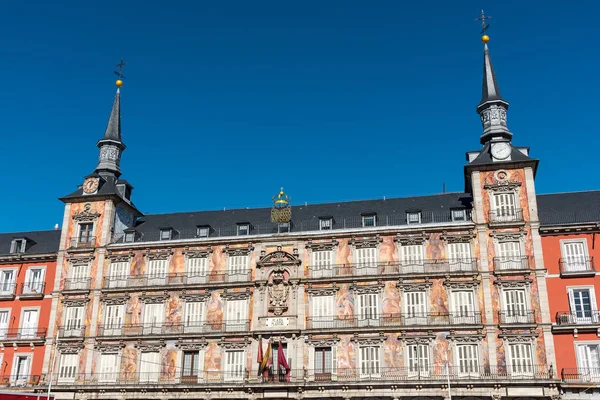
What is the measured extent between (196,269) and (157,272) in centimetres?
361

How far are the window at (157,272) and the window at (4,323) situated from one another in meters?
13.9

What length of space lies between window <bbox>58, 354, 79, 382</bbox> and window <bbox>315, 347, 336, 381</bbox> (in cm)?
2054

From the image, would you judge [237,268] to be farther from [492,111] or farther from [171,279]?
[492,111]

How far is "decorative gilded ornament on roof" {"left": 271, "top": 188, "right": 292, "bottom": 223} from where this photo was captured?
55.7m

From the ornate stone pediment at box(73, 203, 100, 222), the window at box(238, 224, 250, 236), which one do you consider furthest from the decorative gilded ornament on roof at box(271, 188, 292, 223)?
the ornate stone pediment at box(73, 203, 100, 222)

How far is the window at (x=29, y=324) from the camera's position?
184 ft

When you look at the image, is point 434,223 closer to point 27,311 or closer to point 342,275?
point 342,275

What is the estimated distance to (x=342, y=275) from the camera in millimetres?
51875

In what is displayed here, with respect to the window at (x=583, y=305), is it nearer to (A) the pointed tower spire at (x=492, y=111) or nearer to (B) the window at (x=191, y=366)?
(A) the pointed tower spire at (x=492, y=111)

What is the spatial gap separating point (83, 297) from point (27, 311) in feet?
19.8

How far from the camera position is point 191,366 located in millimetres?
51969

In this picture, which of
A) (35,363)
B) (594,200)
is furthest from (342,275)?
(35,363)

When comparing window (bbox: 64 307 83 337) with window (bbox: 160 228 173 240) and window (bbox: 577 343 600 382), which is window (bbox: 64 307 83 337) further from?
window (bbox: 577 343 600 382)

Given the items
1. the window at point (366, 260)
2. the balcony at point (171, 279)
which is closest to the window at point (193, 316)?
the balcony at point (171, 279)
